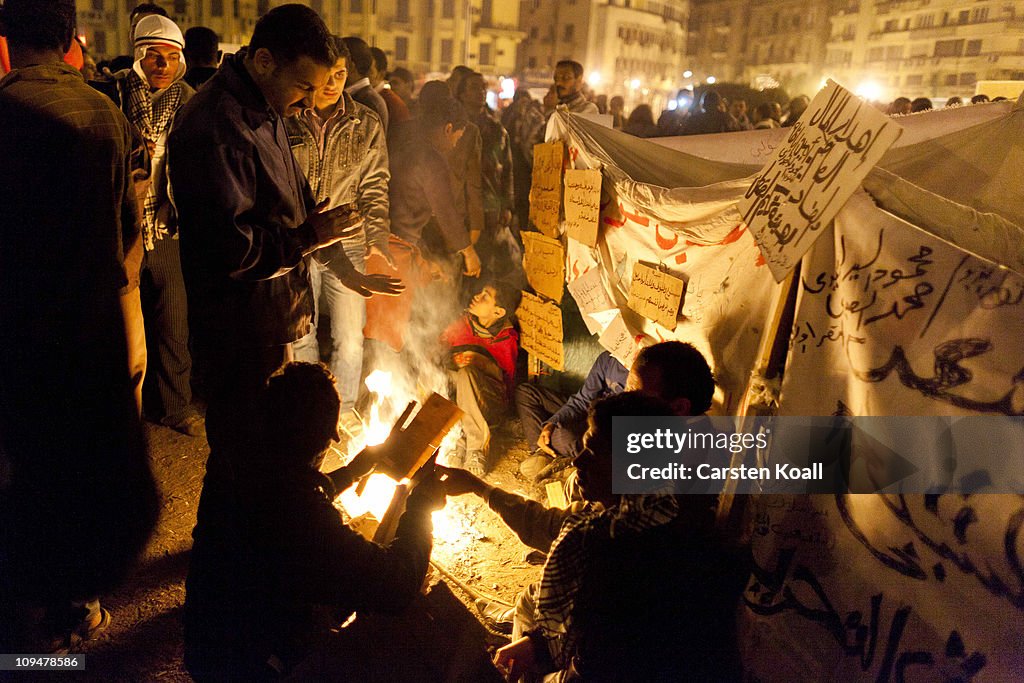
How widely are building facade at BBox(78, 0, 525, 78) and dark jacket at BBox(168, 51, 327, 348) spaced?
43593 mm

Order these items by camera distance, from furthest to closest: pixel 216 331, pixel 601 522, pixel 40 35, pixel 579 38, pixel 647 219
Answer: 1. pixel 579 38
2. pixel 647 219
3. pixel 216 331
4. pixel 40 35
5. pixel 601 522

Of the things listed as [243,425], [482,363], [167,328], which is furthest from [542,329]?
[167,328]

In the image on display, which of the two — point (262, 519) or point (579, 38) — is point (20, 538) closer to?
point (262, 519)

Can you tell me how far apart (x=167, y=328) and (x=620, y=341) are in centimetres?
330

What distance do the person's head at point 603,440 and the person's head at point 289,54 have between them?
1737 mm

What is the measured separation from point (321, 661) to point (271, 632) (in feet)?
0.59

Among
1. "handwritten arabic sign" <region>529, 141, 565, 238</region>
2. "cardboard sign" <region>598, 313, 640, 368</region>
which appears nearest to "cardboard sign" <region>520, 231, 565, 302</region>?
"handwritten arabic sign" <region>529, 141, 565, 238</region>

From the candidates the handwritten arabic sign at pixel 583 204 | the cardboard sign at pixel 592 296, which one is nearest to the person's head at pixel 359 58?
the handwritten arabic sign at pixel 583 204

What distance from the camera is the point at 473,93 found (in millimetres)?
6586

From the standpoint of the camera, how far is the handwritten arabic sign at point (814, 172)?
1972 millimetres

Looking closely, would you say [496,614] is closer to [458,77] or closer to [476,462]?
[476,462]

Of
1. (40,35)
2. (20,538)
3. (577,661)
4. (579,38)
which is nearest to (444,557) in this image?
(577,661)

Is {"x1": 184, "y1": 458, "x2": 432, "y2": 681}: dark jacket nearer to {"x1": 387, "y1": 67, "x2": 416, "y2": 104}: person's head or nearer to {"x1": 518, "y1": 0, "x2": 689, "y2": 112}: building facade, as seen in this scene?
{"x1": 387, "y1": 67, "x2": 416, "y2": 104}: person's head

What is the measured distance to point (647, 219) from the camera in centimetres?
340
